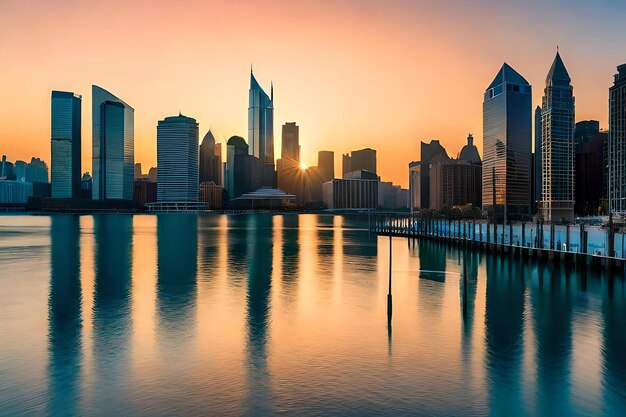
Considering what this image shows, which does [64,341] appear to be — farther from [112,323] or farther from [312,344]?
[312,344]

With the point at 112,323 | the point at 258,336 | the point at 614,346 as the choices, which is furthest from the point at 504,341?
the point at 112,323

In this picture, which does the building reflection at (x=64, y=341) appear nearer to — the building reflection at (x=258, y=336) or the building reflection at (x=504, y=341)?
the building reflection at (x=258, y=336)

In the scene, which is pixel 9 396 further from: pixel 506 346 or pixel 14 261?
pixel 14 261

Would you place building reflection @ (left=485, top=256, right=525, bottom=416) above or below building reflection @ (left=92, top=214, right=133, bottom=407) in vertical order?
below

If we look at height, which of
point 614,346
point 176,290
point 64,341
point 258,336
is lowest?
point 614,346

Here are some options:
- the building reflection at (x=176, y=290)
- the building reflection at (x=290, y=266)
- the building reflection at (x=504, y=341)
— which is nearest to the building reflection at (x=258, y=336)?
the building reflection at (x=290, y=266)

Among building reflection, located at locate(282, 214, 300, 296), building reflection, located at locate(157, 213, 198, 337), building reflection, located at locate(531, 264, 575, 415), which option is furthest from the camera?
building reflection, located at locate(282, 214, 300, 296)

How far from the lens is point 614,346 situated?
4084cm

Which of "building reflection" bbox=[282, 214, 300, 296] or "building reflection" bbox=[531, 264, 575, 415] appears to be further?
"building reflection" bbox=[282, 214, 300, 296]

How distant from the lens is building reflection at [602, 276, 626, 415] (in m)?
30.7

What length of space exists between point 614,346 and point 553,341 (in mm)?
4313

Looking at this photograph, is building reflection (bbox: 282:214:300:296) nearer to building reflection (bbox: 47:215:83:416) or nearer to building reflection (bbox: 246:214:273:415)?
building reflection (bbox: 246:214:273:415)

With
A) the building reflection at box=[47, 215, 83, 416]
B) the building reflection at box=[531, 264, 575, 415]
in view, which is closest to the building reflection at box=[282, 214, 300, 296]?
the building reflection at box=[47, 215, 83, 416]

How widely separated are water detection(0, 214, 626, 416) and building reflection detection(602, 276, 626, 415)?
0.16 metres
